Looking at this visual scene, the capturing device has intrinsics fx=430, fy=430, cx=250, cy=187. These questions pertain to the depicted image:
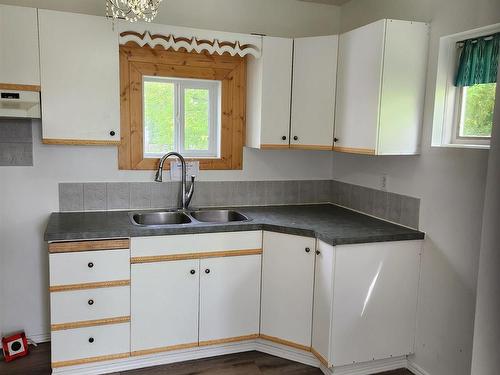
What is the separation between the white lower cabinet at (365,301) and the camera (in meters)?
2.59

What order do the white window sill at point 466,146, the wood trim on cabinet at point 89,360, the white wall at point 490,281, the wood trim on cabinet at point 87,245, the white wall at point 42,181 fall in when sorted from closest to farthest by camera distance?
1. the white wall at point 490,281
2. the white window sill at point 466,146
3. the wood trim on cabinet at point 87,245
4. the wood trim on cabinet at point 89,360
5. the white wall at point 42,181

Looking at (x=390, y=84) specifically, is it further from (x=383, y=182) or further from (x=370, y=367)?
(x=370, y=367)

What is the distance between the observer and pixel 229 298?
112 inches

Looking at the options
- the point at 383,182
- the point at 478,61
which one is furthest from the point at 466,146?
the point at 383,182

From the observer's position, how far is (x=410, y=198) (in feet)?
9.09

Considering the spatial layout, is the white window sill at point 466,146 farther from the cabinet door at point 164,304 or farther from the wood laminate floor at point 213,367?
the cabinet door at point 164,304

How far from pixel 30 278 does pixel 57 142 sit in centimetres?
103

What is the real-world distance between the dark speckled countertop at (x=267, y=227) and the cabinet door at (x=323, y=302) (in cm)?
10

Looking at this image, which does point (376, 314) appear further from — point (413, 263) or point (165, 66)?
point (165, 66)

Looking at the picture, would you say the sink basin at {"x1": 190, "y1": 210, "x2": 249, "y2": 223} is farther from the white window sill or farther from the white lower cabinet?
the white window sill

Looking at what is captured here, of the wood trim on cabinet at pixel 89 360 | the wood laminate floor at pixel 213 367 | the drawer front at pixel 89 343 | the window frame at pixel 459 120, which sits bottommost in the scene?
the wood laminate floor at pixel 213 367

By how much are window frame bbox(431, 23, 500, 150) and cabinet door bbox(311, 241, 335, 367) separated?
0.94 meters

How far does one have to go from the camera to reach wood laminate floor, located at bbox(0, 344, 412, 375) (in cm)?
272

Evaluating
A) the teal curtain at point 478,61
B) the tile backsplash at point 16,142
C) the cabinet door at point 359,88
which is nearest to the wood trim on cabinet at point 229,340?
the cabinet door at point 359,88
